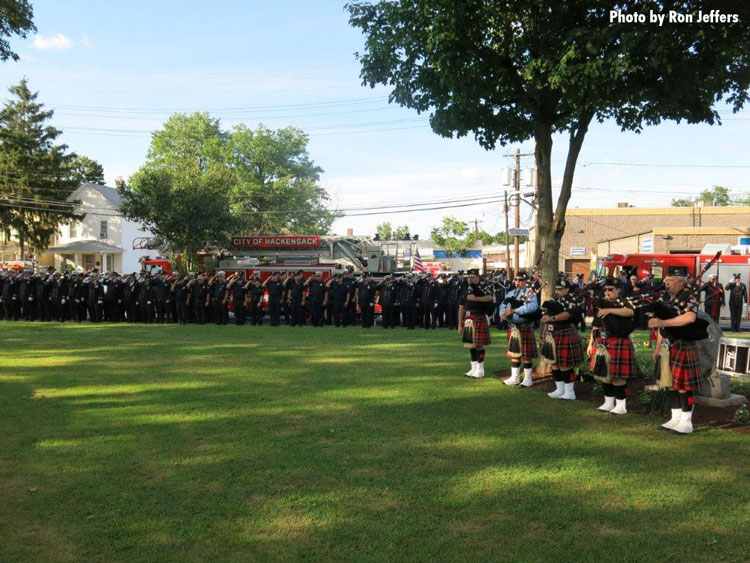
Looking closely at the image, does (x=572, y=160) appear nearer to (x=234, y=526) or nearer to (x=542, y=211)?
(x=542, y=211)

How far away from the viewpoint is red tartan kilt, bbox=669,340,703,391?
729 cm

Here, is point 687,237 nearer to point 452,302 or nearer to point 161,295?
point 452,302

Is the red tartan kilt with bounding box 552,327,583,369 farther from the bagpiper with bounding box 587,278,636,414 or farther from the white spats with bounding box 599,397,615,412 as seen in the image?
the white spats with bounding box 599,397,615,412

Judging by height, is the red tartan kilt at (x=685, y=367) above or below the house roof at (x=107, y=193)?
below

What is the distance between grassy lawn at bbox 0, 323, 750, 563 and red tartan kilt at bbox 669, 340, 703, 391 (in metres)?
0.62

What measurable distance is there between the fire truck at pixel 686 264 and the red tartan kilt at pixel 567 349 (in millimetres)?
16814

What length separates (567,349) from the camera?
9.31 m

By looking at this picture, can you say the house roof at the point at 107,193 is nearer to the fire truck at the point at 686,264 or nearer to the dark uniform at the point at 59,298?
the dark uniform at the point at 59,298

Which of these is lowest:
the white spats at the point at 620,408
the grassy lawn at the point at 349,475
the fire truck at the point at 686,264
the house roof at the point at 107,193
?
the grassy lawn at the point at 349,475

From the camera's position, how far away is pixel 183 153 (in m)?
62.9

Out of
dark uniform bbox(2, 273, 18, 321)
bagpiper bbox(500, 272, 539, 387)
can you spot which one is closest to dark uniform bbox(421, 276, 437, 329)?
bagpiper bbox(500, 272, 539, 387)

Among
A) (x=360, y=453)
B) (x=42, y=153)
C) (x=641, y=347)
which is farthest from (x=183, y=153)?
(x=360, y=453)

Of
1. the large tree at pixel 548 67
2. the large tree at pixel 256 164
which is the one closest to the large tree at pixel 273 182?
the large tree at pixel 256 164

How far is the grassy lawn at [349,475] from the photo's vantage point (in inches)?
180
